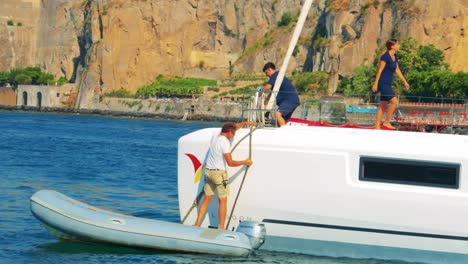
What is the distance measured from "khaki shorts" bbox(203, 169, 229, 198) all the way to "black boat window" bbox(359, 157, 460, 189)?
1961 mm

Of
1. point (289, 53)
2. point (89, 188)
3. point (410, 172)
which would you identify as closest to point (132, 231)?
point (289, 53)

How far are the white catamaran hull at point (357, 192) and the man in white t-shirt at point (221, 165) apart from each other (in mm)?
162

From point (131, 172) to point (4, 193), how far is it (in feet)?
30.4

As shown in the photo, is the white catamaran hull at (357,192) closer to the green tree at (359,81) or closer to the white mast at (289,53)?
the white mast at (289,53)

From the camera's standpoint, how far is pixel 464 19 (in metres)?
105

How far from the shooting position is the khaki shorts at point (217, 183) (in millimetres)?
14039

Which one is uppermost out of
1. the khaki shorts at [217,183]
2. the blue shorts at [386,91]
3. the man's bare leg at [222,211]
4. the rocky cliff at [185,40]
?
the rocky cliff at [185,40]

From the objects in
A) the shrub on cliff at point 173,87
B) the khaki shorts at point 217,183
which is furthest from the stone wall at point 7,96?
the khaki shorts at point 217,183

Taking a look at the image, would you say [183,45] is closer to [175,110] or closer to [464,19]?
[175,110]

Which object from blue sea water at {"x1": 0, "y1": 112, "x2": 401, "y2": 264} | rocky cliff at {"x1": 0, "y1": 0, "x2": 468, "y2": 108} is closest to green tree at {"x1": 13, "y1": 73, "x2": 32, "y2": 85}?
rocky cliff at {"x1": 0, "y1": 0, "x2": 468, "y2": 108}

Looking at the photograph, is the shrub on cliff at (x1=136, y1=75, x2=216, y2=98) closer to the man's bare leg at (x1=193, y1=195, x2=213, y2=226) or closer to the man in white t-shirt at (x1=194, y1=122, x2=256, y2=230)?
the man's bare leg at (x1=193, y1=195, x2=213, y2=226)

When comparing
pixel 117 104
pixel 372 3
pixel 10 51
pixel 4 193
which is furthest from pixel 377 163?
pixel 10 51

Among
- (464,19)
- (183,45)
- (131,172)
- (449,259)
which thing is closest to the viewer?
(449,259)

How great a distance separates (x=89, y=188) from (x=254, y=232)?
12.6m
